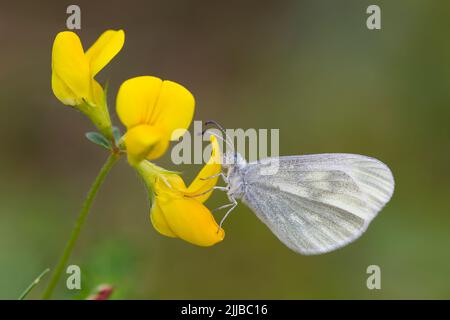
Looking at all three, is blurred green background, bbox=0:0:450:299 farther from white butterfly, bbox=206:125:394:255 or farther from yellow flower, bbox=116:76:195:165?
yellow flower, bbox=116:76:195:165

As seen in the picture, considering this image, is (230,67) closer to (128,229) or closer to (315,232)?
(128,229)

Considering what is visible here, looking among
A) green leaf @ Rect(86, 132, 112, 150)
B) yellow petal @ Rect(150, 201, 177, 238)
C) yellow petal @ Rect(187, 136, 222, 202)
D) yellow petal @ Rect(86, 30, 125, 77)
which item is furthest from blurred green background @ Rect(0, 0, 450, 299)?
yellow petal @ Rect(86, 30, 125, 77)

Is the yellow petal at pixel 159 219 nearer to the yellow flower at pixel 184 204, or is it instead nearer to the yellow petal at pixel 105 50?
the yellow flower at pixel 184 204

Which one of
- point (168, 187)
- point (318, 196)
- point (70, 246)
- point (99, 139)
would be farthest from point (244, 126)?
point (70, 246)

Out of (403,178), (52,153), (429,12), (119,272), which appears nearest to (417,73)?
(429,12)

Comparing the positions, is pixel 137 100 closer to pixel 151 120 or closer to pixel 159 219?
pixel 151 120
